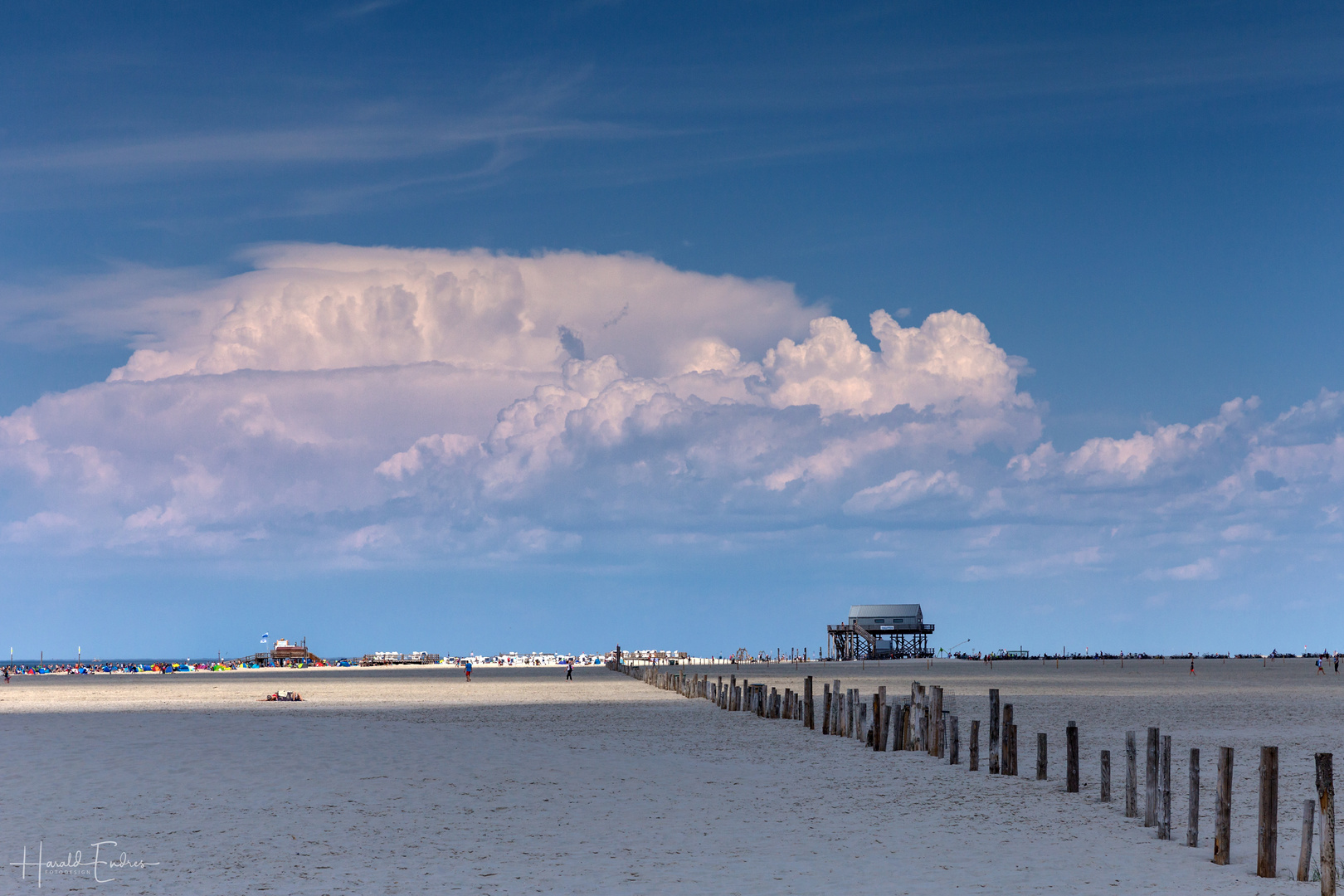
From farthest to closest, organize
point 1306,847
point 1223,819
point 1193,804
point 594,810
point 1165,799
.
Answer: point 594,810
point 1165,799
point 1193,804
point 1223,819
point 1306,847

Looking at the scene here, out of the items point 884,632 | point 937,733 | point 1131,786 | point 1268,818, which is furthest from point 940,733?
point 884,632

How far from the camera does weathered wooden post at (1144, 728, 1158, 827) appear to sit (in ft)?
55.4

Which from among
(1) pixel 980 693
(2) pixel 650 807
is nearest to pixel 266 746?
(2) pixel 650 807

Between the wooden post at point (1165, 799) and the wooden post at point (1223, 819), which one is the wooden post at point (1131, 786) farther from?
the wooden post at point (1223, 819)

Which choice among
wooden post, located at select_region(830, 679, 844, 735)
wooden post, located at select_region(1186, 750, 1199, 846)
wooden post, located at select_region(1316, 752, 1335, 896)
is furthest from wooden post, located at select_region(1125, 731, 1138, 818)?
wooden post, located at select_region(830, 679, 844, 735)

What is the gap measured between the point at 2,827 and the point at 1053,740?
21.6 m

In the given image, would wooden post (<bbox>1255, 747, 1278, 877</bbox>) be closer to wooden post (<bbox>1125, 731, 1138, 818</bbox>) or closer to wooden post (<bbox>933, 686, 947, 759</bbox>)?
wooden post (<bbox>1125, 731, 1138, 818</bbox>)

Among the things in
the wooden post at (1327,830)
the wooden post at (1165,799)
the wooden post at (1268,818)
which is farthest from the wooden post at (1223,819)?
the wooden post at (1327,830)

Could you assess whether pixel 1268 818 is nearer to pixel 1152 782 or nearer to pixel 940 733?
pixel 1152 782

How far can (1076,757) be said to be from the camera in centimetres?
1998

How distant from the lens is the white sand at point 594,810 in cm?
1387

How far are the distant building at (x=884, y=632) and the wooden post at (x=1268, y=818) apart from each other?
12992cm

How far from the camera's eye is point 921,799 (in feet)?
63.8

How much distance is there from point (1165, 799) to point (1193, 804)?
0.87 m
